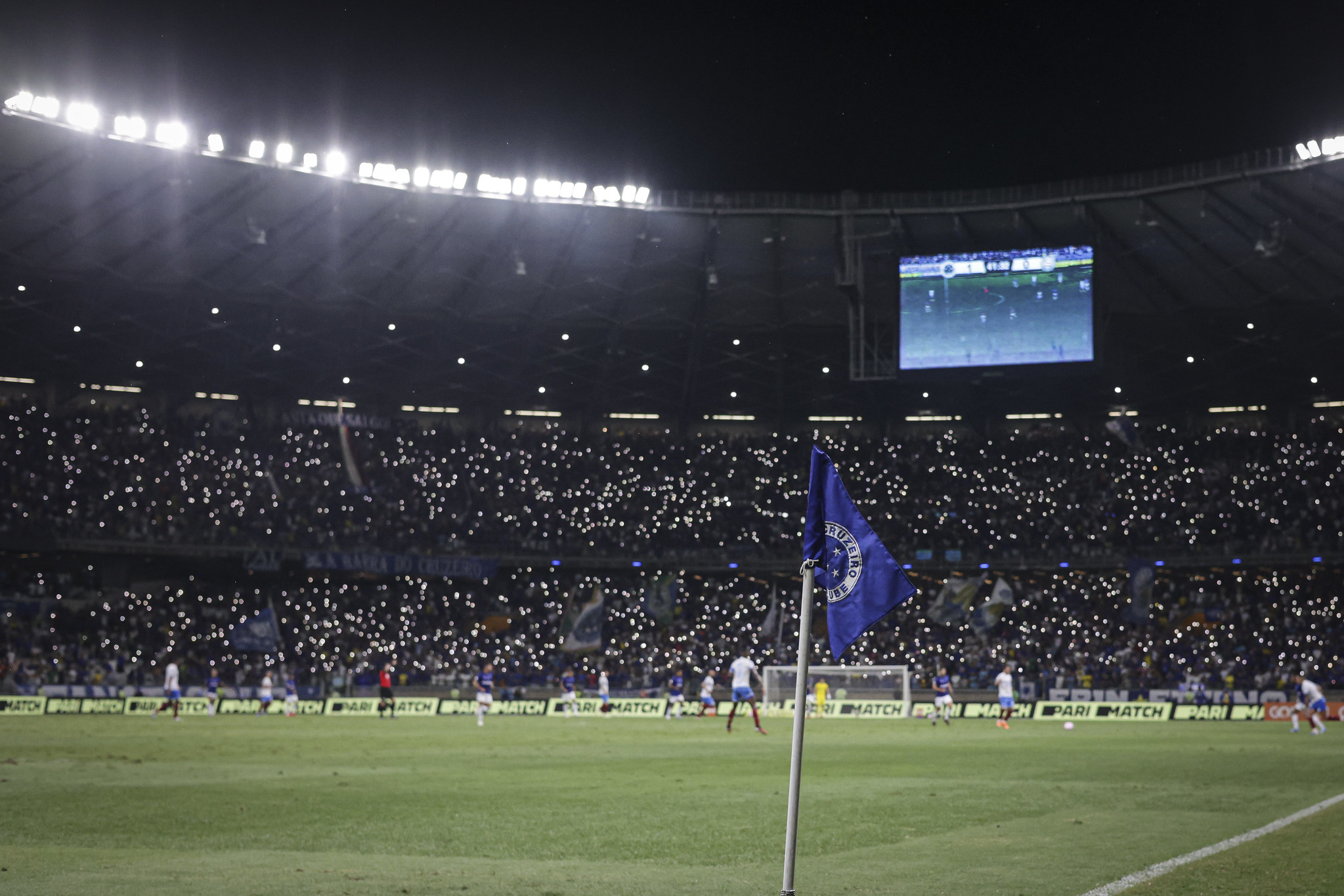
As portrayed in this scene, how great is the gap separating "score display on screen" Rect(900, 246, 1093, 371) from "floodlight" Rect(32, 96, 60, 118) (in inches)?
1167

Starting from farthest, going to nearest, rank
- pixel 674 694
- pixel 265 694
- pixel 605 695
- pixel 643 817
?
1. pixel 605 695
2. pixel 674 694
3. pixel 265 694
4. pixel 643 817

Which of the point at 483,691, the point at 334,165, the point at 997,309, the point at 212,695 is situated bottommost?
the point at 212,695

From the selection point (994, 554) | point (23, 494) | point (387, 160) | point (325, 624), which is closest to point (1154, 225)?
point (994, 554)

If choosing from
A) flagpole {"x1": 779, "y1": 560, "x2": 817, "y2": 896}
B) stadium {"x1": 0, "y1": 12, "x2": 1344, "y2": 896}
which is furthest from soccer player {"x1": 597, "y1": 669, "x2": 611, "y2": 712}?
flagpole {"x1": 779, "y1": 560, "x2": 817, "y2": 896}

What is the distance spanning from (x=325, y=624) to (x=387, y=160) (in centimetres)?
2552

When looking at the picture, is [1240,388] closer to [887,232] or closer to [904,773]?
[887,232]

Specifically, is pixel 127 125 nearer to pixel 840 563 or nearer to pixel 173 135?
pixel 173 135

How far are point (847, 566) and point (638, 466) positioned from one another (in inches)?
2426

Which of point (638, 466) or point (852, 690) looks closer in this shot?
point (852, 690)

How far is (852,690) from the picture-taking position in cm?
4819

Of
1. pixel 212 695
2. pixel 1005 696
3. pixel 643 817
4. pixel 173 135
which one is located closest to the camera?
pixel 643 817

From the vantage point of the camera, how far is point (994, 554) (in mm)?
64000

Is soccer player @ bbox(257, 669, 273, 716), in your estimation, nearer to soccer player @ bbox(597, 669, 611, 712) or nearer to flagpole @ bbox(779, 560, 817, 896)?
soccer player @ bbox(597, 669, 611, 712)

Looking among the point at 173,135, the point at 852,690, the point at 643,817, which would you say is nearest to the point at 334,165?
the point at 173,135
